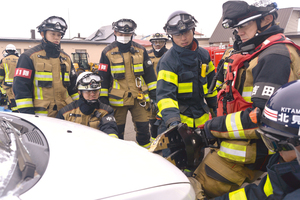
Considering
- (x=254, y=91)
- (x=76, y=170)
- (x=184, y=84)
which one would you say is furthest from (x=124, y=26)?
(x=76, y=170)

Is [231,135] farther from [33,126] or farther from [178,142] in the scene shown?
[33,126]

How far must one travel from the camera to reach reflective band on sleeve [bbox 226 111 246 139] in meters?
1.72

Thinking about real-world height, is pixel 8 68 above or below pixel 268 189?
below

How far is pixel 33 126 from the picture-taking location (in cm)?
174

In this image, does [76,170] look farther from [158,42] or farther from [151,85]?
[158,42]

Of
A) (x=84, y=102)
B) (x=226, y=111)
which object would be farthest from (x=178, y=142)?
(x=84, y=102)

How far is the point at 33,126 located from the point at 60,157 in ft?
1.98

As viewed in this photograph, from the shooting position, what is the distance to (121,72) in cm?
376

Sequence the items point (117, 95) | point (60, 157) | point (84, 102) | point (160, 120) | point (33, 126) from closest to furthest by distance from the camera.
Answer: point (60, 157) → point (33, 126) → point (160, 120) → point (84, 102) → point (117, 95)

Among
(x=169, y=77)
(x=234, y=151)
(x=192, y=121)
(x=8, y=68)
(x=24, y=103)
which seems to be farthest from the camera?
(x=8, y=68)

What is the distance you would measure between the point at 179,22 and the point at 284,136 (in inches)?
63.1

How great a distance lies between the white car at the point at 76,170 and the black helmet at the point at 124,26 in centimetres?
249

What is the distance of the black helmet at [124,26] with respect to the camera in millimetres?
3762

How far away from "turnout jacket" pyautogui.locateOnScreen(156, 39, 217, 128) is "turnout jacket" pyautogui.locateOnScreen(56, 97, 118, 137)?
1.04 m
